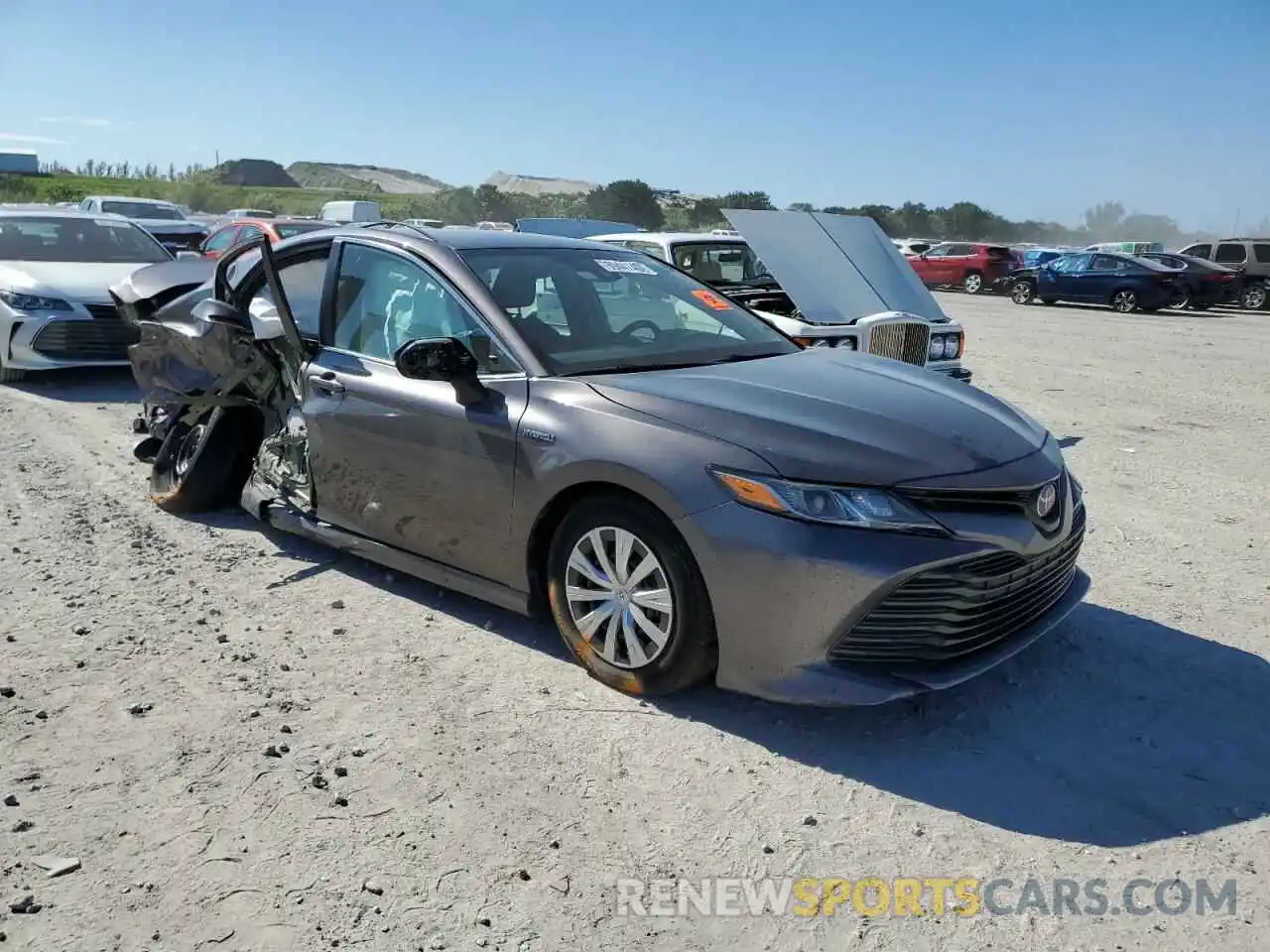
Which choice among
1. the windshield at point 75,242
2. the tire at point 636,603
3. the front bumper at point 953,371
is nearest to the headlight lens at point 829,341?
the front bumper at point 953,371

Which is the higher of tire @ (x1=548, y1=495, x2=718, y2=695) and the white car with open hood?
the white car with open hood

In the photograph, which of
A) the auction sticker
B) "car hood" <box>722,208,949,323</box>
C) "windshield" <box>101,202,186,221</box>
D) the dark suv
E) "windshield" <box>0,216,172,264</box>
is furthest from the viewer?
the dark suv

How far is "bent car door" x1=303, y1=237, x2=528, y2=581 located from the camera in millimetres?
4203

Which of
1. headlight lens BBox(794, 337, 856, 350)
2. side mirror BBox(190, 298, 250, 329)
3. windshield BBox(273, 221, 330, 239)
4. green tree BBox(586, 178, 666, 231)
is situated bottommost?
headlight lens BBox(794, 337, 856, 350)

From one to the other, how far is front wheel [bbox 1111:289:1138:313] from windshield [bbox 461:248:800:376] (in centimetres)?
2316

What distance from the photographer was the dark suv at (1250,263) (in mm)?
27031

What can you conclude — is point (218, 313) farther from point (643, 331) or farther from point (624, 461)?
point (624, 461)

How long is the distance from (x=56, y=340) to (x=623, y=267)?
6.65 meters

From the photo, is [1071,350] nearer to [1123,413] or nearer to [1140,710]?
[1123,413]

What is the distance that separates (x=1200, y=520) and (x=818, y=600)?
4.02 meters

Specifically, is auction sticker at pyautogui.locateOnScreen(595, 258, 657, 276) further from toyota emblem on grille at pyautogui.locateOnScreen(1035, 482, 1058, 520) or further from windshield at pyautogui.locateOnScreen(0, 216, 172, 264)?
windshield at pyautogui.locateOnScreen(0, 216, 172, 264)

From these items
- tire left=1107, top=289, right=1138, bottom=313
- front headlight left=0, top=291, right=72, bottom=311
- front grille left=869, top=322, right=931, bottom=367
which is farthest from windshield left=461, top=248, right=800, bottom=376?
tire left=1107, top=289, right=1138, bottom=313

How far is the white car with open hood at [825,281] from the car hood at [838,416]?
381 centimetres

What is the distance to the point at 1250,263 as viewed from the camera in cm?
2709
